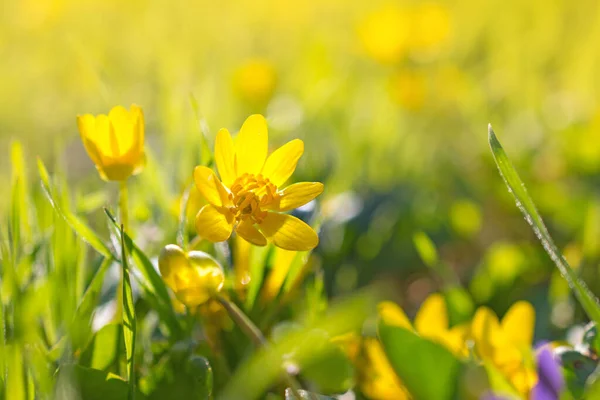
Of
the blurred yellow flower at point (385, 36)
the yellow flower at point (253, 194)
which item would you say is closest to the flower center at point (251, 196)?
the yellow flower at point (253, 194)

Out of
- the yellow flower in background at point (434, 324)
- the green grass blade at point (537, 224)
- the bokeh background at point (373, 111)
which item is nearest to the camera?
the green grass blade at point (537, 224)

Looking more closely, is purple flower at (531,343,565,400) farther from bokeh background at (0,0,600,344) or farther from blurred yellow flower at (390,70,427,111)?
blurred yellow flower at (390,70,427,111)

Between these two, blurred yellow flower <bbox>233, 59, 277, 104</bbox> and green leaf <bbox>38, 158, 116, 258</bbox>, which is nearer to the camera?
green leaf <bbox>38, 158, 116, 258</bbox>

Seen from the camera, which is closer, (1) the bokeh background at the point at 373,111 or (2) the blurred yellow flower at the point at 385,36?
(1) the bokeh background at the point at 373,111

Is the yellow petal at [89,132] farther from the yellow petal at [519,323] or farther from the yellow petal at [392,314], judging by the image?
the yellow petal at [519,323]

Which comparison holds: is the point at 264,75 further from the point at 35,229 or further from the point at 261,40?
the point at 35,229

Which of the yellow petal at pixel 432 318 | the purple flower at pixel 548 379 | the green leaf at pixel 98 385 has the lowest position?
the purple flower at pixel 548 379

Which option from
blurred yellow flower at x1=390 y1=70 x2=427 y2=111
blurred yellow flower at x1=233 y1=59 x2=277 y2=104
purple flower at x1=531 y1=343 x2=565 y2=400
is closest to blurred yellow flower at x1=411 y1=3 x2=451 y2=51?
blurred yellow flower at x1=390 y1=70 x2=427 y2=111
